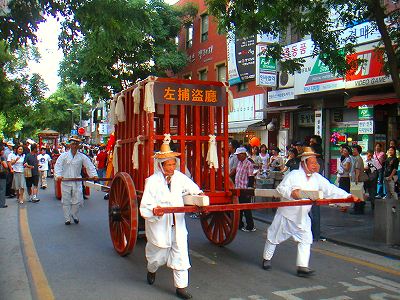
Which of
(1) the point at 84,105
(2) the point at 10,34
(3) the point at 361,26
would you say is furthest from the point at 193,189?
(1) the point at 84,105

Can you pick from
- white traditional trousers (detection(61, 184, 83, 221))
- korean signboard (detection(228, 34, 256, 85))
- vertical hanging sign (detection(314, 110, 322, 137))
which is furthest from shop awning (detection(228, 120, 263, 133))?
white traditional trousers (detection(61, 184, 83, 221))

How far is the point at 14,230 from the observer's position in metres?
9.05

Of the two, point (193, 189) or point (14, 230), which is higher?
point (193, 189)

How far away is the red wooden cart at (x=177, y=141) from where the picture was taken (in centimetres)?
642

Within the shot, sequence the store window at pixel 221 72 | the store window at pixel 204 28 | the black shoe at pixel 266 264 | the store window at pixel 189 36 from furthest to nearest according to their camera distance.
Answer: the store window at pixel 189 36 < the store window at pixel 204 28 < the store window at pixel 221 72 < the black shoe at pixel 266 264

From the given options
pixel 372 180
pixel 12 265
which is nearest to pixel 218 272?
pixel 12 265

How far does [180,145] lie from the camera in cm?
669

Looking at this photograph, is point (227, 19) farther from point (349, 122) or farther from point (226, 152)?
point (349, 122)

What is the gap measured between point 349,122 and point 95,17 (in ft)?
37.5

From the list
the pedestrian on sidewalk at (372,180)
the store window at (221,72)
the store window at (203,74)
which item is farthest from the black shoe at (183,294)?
the store window at (203,74)

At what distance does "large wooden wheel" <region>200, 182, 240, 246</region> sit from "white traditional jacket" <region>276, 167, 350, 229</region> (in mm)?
997

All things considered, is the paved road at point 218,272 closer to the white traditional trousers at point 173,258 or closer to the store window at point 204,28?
the white traditional trousers at point 173,258

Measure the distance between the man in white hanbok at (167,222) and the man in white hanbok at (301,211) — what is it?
1.35m

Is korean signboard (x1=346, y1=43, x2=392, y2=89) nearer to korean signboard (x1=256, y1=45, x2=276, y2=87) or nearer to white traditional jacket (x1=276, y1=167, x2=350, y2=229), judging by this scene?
korean signboard (x1=256, y1=45, x2=276, y2=87)
